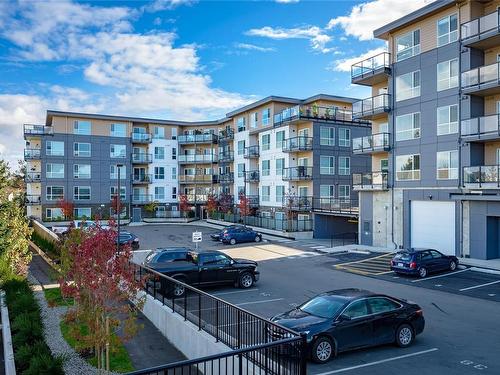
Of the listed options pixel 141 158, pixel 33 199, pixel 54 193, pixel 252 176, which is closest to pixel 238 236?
pixel 252 176

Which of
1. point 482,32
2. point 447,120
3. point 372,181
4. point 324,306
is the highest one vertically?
point 482,32

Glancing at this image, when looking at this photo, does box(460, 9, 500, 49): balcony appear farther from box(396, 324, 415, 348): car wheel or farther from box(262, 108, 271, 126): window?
box(262, 108, 271, 126): window

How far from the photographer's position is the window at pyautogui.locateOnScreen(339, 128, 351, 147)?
45250 mm

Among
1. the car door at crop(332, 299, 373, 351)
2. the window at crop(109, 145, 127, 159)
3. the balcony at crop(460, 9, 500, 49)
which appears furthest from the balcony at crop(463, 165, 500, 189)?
the window at crop(109, 145, 127, 159)

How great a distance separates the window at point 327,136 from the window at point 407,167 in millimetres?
11932

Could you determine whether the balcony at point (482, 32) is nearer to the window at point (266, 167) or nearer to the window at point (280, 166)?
the window at point (280, 166)

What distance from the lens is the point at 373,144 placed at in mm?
34812

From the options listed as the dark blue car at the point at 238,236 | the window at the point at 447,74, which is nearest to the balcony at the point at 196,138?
the dark blue car at the point at 238,236

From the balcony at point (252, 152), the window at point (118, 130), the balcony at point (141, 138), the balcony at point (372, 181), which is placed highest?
the window at point (118, 130)

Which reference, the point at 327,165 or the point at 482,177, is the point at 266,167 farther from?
the point at 482,177

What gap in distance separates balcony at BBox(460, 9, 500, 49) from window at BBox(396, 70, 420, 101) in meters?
4.57

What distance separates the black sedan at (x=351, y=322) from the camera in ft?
34.4

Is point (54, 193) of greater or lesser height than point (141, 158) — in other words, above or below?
below

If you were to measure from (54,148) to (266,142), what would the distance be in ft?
93.9
